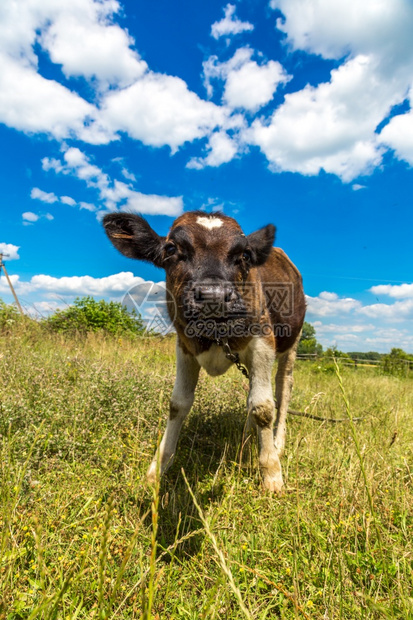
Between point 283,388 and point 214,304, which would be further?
point 283,388

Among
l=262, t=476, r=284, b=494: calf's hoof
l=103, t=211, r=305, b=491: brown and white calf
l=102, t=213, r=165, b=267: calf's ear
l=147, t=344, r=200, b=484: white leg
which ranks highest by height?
l=102, t=213, r=165, b=267: calf's ear

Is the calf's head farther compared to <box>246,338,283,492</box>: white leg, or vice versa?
<box>246,338,283,492</box>: white leg

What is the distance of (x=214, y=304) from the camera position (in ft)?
9.14

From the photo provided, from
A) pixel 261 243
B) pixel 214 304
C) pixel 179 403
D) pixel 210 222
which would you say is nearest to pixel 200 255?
pixel 210 222

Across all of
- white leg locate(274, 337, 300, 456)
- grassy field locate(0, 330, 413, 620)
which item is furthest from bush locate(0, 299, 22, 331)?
white leg locate(274, 337, 300, 456)

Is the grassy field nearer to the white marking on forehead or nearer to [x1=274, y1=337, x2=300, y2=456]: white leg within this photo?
[x1=274, y1=337, x2=300, y2=456]: white leg

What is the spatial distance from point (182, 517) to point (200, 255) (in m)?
2.09

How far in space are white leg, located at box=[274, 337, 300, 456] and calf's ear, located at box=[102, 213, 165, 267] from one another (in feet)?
6.95

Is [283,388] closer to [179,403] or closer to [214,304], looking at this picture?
[179,403]

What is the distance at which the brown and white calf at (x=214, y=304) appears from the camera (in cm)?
297

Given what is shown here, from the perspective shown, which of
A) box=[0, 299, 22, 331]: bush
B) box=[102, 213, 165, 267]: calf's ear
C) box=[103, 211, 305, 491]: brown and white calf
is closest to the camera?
box=[103, 211, 305, 491]: brown and white calf

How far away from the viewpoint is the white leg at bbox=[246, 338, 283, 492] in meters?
3.32

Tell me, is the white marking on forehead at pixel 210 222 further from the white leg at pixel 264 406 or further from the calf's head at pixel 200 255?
the white leg at pixel 264 406

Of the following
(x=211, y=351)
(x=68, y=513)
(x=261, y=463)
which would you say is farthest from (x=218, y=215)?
(x=68, y=513)
